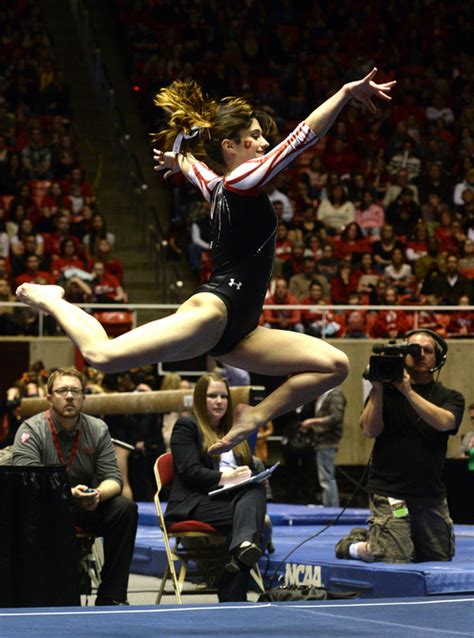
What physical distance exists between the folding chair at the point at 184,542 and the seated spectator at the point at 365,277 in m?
6.52

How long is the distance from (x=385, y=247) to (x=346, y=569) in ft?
26.5

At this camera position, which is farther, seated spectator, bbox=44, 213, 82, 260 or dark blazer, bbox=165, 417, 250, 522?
seated spectator, bbox=44, 213, 82, 260

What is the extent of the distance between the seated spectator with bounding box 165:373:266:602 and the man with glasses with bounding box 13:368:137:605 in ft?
1.85

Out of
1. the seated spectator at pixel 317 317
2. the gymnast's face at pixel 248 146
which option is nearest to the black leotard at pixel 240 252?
the gymnast's face at pixel 248 146

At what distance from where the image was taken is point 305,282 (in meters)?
14.1

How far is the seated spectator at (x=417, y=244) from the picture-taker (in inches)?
593

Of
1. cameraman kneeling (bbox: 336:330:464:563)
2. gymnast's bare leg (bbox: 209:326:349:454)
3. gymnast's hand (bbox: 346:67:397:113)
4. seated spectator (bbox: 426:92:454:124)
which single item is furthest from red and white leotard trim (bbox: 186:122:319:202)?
seated spectator (bbox: 426:92:454:124)

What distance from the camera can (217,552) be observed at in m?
7.98

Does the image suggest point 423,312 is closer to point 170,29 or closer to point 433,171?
point 433,171

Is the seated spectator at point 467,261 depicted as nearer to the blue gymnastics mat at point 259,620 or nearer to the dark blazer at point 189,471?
the dark blazer at point 189,471

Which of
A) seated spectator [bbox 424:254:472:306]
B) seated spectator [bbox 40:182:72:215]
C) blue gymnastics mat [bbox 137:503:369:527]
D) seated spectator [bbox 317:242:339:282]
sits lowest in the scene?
blue gymnastics mat [bbox 137:503:369:527]

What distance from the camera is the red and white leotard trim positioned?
463 cm

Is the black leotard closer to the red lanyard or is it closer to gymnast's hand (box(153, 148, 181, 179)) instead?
gymnast's hand (box(153, 148, 181, 179))

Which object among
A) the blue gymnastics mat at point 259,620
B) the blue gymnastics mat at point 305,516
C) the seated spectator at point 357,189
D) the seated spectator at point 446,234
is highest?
the seated spectator at point 357,189
